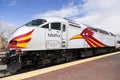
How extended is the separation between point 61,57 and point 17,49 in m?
4.11

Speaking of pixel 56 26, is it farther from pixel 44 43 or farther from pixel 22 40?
pixel 22 40

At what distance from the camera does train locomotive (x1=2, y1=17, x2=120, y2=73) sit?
1080 centimetres

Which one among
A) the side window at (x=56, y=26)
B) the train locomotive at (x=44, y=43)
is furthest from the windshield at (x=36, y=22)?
the side window at (x=56, y=26)

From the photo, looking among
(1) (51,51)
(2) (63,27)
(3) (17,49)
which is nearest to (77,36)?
(2) (63,27)

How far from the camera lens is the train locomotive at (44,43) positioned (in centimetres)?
1080

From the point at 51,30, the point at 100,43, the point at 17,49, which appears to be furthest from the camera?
the point at 100,43

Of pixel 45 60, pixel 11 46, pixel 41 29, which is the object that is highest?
pixel 41 29

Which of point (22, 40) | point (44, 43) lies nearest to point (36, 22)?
point (44, 43)

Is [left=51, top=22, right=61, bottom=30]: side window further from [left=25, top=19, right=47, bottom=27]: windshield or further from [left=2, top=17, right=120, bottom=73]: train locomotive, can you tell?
[left=25, top=19, right=47, bottom=27]: windshield

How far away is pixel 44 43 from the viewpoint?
39.3 ft

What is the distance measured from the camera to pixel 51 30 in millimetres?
12547

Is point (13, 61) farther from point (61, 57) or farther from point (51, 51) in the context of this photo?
point (61, 57)

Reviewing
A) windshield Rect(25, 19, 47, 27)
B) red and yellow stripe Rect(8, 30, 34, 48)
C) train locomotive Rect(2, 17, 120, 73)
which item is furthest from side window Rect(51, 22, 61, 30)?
red and yellow stripe Rect(8, 30, 34, 48)

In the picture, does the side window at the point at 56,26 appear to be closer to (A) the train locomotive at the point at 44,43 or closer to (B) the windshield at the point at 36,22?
(A) the train locomotive at the point at 44,43
